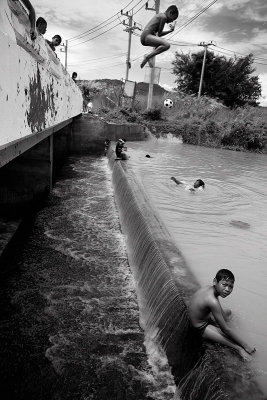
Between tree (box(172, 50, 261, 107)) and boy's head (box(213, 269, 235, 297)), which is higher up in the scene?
tree (box(172, 50, 261, 107))

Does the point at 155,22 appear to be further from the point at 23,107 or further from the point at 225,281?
the point at 225,281

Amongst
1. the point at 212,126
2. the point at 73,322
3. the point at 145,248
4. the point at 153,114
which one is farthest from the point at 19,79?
the point at 153,114

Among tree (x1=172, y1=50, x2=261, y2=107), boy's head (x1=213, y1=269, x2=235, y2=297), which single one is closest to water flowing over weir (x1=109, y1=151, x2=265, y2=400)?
boy's head (x1=213, y1=269, x2=235, y2=297)

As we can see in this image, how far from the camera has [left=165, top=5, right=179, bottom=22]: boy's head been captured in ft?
18.2

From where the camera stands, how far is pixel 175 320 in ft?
11.5

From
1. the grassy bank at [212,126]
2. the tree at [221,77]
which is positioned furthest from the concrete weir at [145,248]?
the tree at [221,77]

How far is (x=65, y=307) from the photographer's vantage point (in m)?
4.59

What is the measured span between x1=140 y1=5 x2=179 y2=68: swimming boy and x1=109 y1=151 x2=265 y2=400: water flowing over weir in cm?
306

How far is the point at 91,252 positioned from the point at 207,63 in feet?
109

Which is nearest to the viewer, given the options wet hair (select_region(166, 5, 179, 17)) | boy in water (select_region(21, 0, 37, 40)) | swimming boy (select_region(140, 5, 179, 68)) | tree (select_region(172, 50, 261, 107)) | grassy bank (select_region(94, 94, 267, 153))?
boy in water (select_region(21, 0, 37, 40))

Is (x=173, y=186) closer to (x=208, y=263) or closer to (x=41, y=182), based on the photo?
(x=41, y=182)

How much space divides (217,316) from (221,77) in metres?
35.2

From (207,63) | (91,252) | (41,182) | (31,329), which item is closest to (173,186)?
(41,182)

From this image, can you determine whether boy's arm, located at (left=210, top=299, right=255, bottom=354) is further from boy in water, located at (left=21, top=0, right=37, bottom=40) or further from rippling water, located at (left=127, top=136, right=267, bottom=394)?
boy in water, located at (left=21, top=0, right=37, bottom=40)
